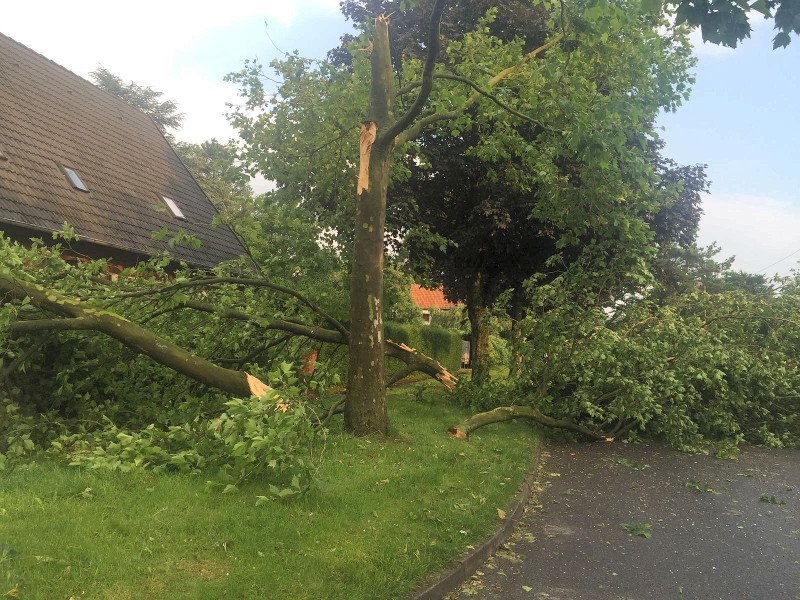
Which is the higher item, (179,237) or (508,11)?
(508,11)

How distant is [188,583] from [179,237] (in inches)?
194

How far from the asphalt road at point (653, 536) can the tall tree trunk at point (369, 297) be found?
2.13 m

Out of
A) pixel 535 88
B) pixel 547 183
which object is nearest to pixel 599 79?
pixel 535 88

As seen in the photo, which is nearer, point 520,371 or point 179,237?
point 179,237

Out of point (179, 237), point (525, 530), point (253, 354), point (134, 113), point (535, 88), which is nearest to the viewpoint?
point (525, 530)

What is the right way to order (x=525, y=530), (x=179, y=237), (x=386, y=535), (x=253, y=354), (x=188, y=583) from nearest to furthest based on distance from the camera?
1. (x=188, y=583)
2. (x=386, y=535)
3. (x=525, y=530)
4. (x=179, y=237)
5. (x=253, y=354)

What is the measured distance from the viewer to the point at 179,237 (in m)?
7.57

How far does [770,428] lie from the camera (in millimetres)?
10602

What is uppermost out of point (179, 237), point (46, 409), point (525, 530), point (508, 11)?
point (508, 11)

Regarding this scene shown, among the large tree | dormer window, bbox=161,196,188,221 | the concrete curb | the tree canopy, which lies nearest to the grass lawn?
the concrete curb

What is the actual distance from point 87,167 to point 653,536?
1290cm

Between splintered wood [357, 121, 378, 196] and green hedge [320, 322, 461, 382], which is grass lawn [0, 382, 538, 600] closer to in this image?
splintered wood [357, 121, 378, 196]

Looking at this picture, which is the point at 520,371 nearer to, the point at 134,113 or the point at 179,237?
the point at 179,237

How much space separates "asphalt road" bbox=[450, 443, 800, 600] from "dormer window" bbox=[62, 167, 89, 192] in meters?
10.1
